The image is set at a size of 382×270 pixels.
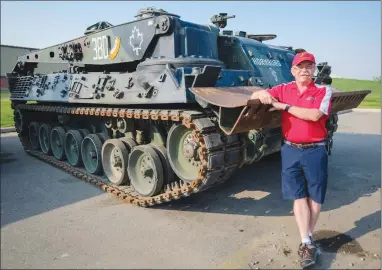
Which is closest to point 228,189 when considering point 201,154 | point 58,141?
point 201,154

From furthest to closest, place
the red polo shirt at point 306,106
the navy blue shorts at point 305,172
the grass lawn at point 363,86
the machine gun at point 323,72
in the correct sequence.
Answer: the grass lawn at point 363,86
the machine gun at point 323,72
the navy blue shorts at point 305,172
the red polo shirt at point 306,106

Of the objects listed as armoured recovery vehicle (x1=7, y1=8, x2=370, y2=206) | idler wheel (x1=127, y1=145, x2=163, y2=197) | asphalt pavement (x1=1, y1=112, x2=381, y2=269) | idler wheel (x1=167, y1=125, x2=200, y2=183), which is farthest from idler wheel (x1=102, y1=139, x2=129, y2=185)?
idler wheel (x1=167, y1=125, x2=200, y2=183)

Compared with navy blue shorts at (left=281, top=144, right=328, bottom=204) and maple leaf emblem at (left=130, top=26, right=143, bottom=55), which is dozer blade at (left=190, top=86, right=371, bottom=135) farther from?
maple leaf emblem at (left=130, top=26, right=143, bottom=55)

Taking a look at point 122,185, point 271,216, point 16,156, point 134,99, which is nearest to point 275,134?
point 271,216

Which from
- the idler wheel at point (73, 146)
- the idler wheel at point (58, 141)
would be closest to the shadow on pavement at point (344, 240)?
the idler wheel at point (73, 146)

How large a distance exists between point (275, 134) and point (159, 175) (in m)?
2.04

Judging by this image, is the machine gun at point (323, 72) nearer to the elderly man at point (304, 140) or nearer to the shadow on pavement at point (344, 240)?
the shadow on pavement at point (344, 240)

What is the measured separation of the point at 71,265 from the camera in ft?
12.9

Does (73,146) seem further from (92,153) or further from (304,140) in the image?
(304,140)

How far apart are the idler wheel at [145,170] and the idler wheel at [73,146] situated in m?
2.22

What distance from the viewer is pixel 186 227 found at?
4953mm

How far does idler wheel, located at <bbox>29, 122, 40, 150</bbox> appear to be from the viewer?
10.2 m

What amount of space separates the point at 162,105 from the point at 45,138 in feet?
17.8

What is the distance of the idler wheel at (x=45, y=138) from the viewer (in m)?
9.45
